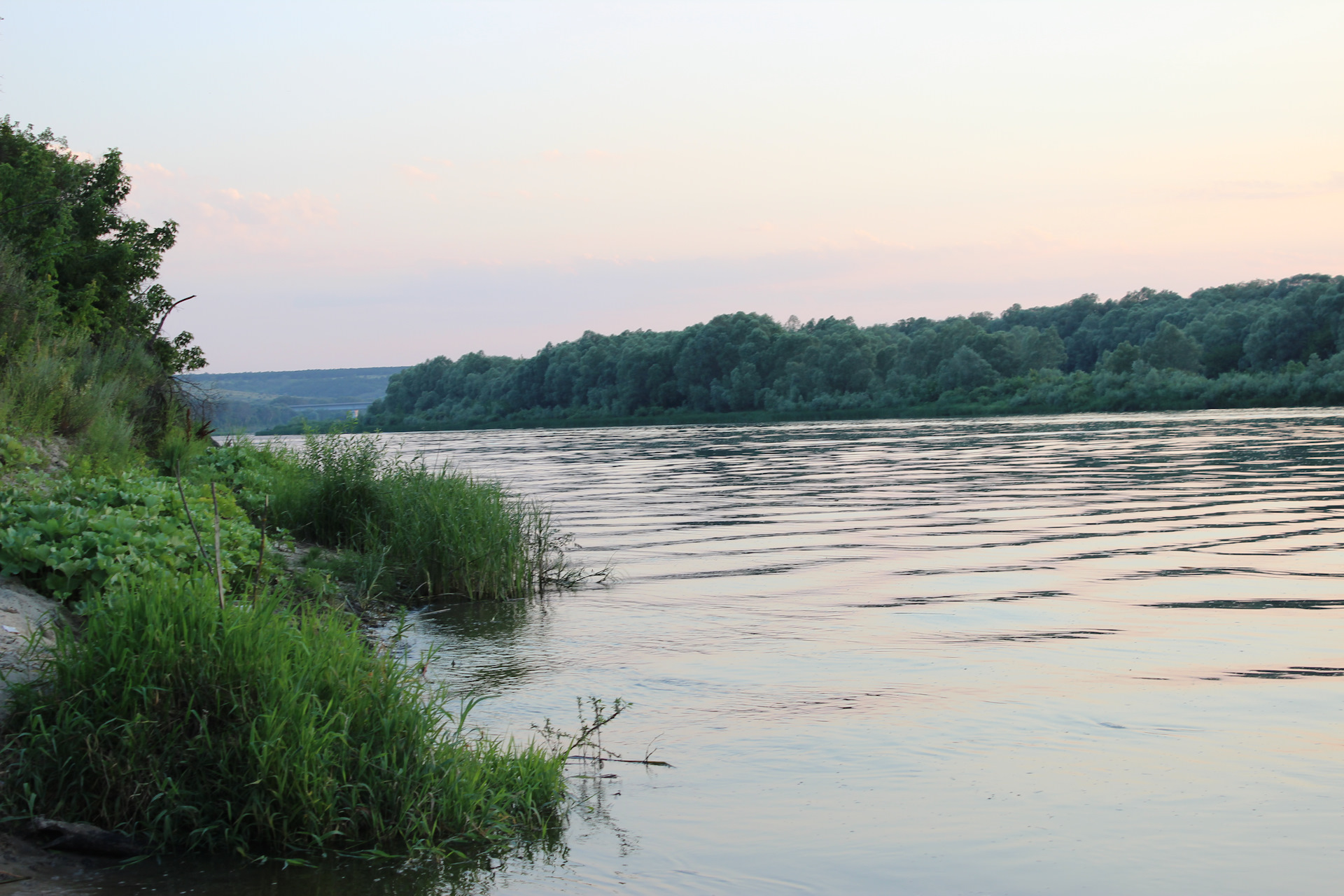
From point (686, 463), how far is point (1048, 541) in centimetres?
2558

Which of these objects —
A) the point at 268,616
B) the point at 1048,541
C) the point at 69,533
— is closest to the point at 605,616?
the point at 69,533

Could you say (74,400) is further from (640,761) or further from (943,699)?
(943,699)

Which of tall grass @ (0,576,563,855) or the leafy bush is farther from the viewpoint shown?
the leafy bush

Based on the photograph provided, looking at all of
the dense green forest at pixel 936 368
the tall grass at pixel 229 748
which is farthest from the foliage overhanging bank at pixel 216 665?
the dense green forest at pixel 936 368

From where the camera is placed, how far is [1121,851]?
5582mm

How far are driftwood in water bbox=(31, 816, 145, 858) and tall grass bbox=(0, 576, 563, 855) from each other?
0.09 metres

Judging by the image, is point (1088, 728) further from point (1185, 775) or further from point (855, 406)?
point (855, 406)

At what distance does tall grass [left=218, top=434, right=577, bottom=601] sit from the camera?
1320 cm

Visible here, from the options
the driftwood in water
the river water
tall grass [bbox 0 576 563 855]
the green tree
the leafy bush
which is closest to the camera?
the driftwood in water

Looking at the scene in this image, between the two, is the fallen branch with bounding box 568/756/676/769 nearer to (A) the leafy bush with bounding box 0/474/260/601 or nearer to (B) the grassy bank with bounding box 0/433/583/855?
(B) the grassy bank with bounding box 0/433/583/855

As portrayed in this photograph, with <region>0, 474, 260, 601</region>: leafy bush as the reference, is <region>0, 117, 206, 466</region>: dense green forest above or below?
above

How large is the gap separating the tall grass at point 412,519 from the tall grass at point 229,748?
21.6 ft

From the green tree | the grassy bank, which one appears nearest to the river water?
the grassy bank

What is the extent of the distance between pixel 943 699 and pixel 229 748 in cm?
525
